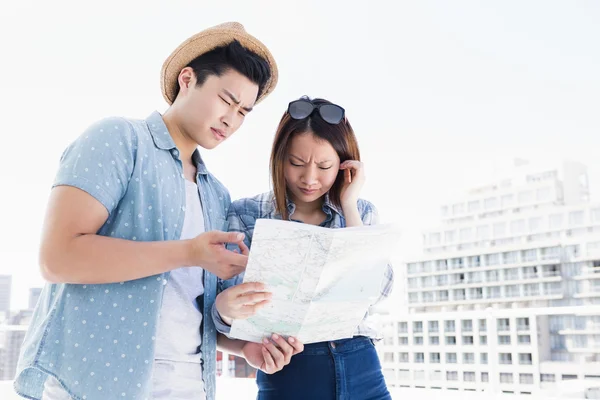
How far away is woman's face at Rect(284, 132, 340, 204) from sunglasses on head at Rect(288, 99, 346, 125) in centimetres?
4

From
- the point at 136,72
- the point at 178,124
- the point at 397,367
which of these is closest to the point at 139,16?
the point at 136,72

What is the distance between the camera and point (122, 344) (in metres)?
0.80

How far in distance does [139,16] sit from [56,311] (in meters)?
31.4

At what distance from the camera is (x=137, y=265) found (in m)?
0.78

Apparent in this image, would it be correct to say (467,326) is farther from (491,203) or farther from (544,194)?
(544,194)

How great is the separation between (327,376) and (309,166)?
0.43m

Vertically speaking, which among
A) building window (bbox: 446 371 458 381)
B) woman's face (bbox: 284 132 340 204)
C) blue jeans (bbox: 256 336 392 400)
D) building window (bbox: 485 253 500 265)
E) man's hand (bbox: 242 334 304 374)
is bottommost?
building window (bbox: 446 371 458 381)

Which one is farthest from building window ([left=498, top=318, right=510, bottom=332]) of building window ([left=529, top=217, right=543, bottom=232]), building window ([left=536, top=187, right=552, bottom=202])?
building window ([left=536, top=187, right=552, bottom=202])

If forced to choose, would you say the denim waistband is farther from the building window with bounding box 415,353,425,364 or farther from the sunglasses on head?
the building window with bounding box 415,353,425,364

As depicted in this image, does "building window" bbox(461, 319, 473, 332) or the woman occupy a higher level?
the woman

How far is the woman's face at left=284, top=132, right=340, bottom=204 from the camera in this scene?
121 centimetres

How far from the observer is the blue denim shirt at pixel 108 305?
0.79m

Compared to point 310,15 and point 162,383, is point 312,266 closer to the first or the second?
point 162,383

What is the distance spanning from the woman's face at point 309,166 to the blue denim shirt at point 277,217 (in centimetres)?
5
